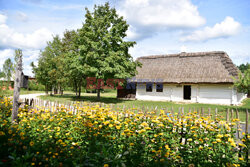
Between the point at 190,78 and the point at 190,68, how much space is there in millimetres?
2024

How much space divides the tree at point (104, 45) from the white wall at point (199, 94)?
5086mm

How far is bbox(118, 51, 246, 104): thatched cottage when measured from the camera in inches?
724

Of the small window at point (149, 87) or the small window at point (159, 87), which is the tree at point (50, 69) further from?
the small window at point (159, 87)

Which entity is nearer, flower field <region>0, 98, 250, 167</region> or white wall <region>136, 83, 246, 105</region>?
flower field <region>0, 98, 250, 167</region>

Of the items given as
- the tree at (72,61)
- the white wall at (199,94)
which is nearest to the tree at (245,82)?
the white wall at (199,94)

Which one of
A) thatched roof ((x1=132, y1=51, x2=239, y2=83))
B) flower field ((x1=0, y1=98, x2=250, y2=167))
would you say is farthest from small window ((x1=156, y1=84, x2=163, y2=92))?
flower field ((x1=0, y1=98, x2=250, y2=167))

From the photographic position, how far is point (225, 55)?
20844 mm

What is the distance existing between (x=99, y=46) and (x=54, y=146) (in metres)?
15.0

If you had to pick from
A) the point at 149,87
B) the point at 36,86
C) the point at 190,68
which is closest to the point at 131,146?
the point at 149,87

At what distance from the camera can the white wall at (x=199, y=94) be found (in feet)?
59.5

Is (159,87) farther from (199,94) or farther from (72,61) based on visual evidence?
(72,61)

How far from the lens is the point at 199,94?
1948 cm

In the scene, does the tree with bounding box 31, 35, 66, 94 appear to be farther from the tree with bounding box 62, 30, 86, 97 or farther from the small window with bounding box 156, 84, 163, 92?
the small window with bounding box 156, 84, 163, 92

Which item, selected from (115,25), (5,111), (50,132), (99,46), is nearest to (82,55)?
(99,46)
